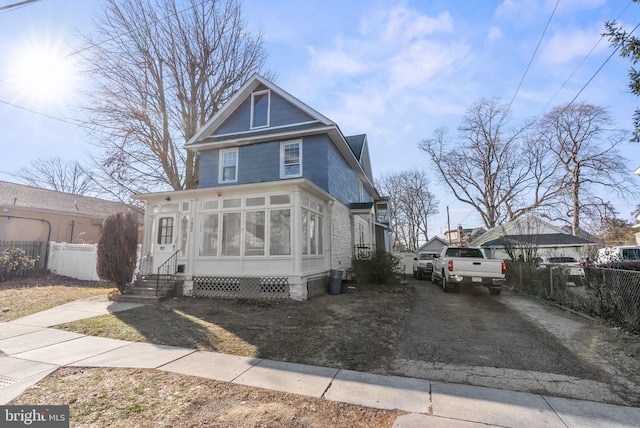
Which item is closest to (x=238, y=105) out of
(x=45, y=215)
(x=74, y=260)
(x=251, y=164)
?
(x=251, y=164)

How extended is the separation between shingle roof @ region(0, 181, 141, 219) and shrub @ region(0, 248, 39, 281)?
5.86 m

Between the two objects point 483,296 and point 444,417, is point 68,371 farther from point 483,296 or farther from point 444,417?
point 483,296

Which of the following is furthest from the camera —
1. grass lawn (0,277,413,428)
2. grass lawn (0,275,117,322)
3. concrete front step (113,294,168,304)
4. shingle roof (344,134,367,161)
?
shingle roof (344,134,367,161)

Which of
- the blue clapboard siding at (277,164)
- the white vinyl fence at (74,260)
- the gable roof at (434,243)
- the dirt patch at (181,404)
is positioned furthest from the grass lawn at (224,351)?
the gable roof at (434,243)

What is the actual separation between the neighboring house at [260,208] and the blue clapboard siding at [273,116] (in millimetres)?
49

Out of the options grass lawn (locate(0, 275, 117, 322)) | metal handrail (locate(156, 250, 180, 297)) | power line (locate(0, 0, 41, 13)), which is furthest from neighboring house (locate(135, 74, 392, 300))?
power line (locate(0, 0, 41, 13))

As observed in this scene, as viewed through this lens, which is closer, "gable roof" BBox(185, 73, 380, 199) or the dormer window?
"gable roof" BBox(185, 73, 380, 199)

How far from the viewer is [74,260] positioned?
15219 millimetres

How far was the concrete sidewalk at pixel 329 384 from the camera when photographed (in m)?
3.13

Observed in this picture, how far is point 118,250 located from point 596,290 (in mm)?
14543

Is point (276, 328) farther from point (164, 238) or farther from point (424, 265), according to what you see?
point (424, 265)

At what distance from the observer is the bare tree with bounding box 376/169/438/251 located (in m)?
43.8

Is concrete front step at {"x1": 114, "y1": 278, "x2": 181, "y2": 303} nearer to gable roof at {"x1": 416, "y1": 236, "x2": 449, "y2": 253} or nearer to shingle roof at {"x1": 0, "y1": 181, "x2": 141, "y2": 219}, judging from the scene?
shingle roof at {"x1": 0, "y1": 181, "x2": 141, "y2": 219}

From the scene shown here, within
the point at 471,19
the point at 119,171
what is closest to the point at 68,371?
the point at 471,19
